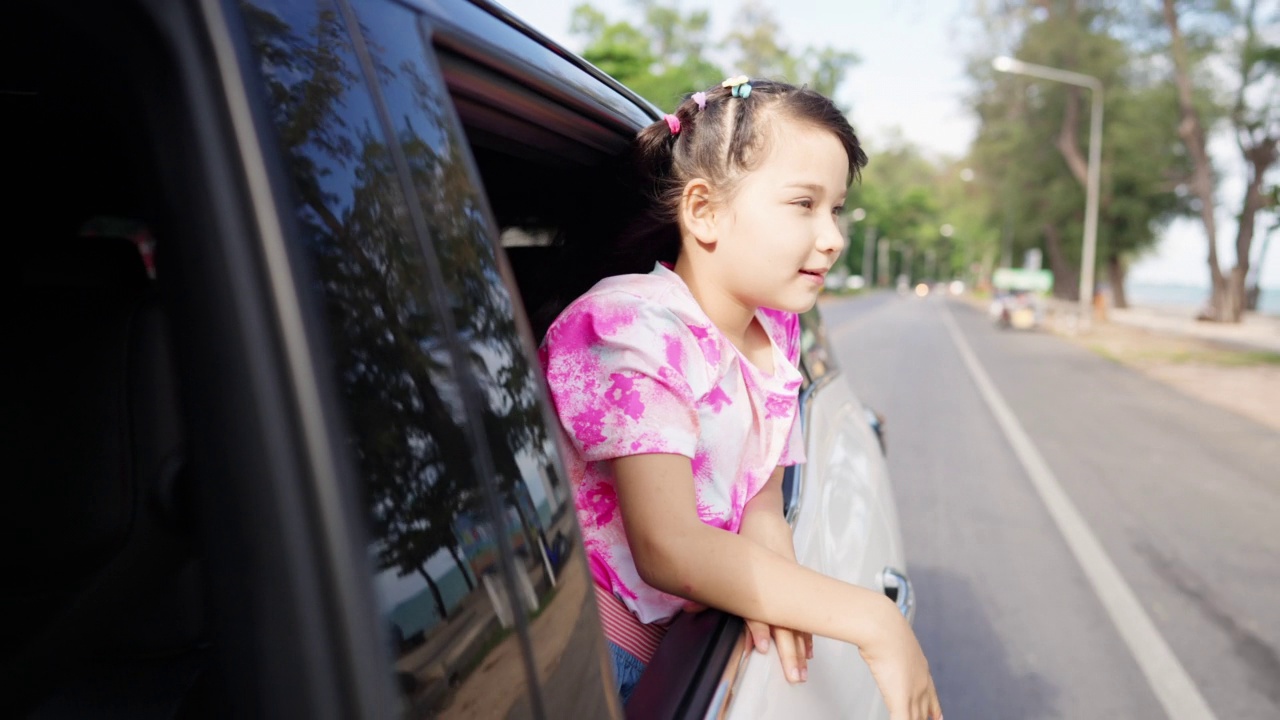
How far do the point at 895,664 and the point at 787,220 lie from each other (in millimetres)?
697

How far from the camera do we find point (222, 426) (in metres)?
0.66

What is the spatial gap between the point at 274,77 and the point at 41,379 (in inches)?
39.4

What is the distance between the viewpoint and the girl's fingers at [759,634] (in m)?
1.34

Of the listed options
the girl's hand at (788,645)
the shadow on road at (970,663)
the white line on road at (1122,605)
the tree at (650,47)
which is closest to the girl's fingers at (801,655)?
the girl's hand at (788,645)

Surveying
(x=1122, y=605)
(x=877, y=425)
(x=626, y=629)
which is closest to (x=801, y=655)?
(x=626, y=629)

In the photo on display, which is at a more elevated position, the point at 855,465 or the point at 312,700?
the point at 312,700

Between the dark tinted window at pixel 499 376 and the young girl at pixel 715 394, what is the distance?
315 millimetres

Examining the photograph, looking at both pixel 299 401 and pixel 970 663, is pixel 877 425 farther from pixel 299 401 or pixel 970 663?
pixel 299 401

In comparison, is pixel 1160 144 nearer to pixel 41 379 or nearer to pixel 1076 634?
pixel 1076 634

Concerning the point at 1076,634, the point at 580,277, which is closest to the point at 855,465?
the point at 580,277


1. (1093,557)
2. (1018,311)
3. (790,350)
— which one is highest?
(790,350)

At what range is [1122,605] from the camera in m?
4.35

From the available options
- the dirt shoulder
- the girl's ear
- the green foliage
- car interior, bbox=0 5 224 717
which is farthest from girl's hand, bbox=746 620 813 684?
the green foliage

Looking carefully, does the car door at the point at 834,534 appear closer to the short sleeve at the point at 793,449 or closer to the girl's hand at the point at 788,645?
the girl's hand at the point at 788,645
